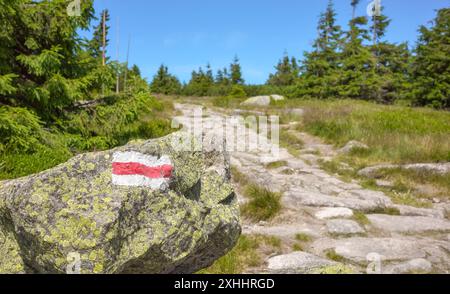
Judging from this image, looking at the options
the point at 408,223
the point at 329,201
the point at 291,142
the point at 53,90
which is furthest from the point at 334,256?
the point at 291,142

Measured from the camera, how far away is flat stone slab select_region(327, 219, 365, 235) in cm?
439

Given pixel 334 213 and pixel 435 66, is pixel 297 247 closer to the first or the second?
pixel 334 213

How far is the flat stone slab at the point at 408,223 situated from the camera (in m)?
4.59

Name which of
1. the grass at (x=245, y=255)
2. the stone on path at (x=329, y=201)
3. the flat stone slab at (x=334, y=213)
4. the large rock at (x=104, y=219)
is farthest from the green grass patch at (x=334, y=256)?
the large rock at (x=104, y=219)

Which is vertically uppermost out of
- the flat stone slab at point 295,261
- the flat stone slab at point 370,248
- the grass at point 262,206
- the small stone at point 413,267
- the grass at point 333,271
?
the grass at point 333,271

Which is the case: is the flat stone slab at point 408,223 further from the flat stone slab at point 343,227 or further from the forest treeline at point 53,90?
the forest treeline at point 53,90

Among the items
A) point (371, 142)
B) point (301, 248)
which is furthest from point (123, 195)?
point (371, 142)

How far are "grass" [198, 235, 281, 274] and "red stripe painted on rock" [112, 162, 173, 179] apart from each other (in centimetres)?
126

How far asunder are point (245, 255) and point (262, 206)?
4.73 feet

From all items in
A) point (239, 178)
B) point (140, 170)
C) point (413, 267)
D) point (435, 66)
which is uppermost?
point (435, 66)

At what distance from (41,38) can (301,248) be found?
6.47 meters

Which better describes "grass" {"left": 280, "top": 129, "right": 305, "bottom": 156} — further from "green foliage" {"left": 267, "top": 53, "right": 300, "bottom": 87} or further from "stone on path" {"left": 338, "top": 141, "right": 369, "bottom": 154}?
"green foliage" {"left": 267, "top": 53, "right": 300, "bottom": 87}

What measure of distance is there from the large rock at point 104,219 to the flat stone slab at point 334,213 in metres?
2.73

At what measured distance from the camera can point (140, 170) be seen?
2232 millimetres
